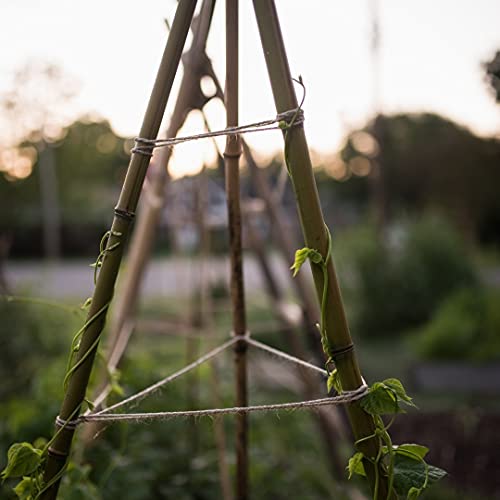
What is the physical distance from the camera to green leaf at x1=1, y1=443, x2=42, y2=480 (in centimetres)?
106

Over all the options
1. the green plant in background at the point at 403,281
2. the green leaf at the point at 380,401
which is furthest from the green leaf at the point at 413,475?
the green plant in background at the point at 403,281

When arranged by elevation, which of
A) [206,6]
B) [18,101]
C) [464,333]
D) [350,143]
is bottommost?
[464,333]

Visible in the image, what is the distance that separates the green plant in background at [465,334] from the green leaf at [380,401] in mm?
4136

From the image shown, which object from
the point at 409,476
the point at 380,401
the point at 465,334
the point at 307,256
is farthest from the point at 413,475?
the point at 465,334

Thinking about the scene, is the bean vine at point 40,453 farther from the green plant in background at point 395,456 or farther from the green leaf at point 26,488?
the green plant in background at point 395,456

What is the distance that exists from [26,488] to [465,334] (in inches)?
170

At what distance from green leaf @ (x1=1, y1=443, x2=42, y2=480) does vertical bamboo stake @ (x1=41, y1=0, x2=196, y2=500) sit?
67mm

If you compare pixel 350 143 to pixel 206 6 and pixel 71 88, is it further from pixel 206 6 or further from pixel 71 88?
pixel 206 6

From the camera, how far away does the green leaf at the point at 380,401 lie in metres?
0.96

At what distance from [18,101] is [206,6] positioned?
5.43 metres

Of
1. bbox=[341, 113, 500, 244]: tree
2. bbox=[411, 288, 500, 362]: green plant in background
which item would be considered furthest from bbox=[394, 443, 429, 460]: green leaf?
bbox=[341, 113, 500, 244]: tree

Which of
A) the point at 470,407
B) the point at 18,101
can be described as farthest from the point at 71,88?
the point at 470,407

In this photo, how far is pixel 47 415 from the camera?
2.20 meters

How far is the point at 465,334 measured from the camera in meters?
4.96
